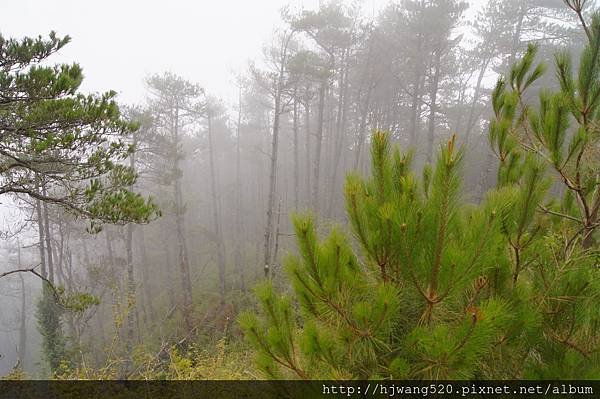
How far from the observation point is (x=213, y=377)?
556cm

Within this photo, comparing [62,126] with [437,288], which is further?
[62,126]

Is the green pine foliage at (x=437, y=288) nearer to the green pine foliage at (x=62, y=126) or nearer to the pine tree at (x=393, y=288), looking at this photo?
the pine tree at (x=393, y=288)

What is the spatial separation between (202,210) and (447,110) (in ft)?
63.8

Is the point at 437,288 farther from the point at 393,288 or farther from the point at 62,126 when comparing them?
the point at 62,126

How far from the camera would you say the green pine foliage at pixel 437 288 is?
166 centimetres

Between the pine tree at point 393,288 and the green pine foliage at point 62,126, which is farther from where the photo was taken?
the green pine foliage at point 62,126

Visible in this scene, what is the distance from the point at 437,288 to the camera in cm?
175

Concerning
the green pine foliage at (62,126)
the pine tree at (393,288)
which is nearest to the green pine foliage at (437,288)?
the pine tree at (393,288)

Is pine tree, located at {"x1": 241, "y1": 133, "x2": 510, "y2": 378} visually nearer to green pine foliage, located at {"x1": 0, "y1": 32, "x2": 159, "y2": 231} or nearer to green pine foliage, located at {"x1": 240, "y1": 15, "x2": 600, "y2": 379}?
green pine foliage, located at {"x1": 240, "y1": 15, "x2": 600, "y2": 379}

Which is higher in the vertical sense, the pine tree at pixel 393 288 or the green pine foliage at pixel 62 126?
the green pine foliage at pixel 62 126

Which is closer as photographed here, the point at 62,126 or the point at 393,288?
the point at 393,288

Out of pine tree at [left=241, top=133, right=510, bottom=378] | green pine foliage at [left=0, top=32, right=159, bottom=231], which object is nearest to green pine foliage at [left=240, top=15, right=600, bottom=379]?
pine tree at [left=241, top=133, right=510, bottom=378]

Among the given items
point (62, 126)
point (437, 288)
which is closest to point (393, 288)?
point (437, 288)

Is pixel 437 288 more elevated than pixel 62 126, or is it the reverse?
pixel 62 126
